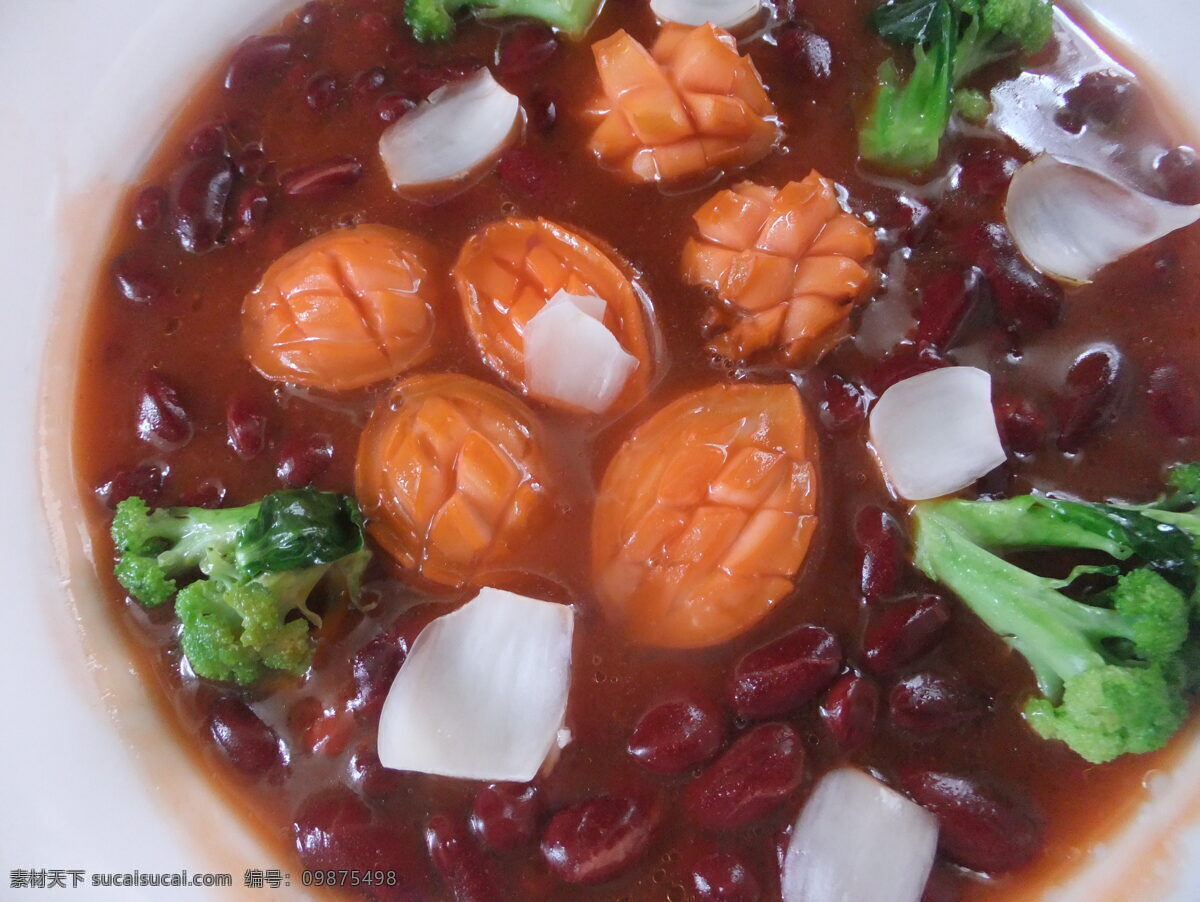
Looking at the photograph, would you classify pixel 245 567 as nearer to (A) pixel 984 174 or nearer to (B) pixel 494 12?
(B) pixel 494 12

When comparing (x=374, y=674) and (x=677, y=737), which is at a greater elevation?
(x=374, y=674)

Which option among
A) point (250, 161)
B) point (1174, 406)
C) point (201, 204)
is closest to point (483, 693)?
point (201, 204)

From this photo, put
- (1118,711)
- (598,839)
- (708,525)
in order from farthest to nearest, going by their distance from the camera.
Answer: (708,525) < (598,839) < (1118,711)

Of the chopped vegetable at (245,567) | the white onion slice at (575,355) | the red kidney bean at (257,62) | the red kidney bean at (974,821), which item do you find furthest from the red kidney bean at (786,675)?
the red kidney bean at (257,62)

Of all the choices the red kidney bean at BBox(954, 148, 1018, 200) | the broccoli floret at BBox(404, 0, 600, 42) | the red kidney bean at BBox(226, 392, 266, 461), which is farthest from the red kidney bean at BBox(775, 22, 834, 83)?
the red kidney bean at BBox(226, 392, 266, 461)

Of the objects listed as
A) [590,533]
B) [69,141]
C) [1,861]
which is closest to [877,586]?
[590,533]

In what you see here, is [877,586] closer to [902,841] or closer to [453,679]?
[902,841]
